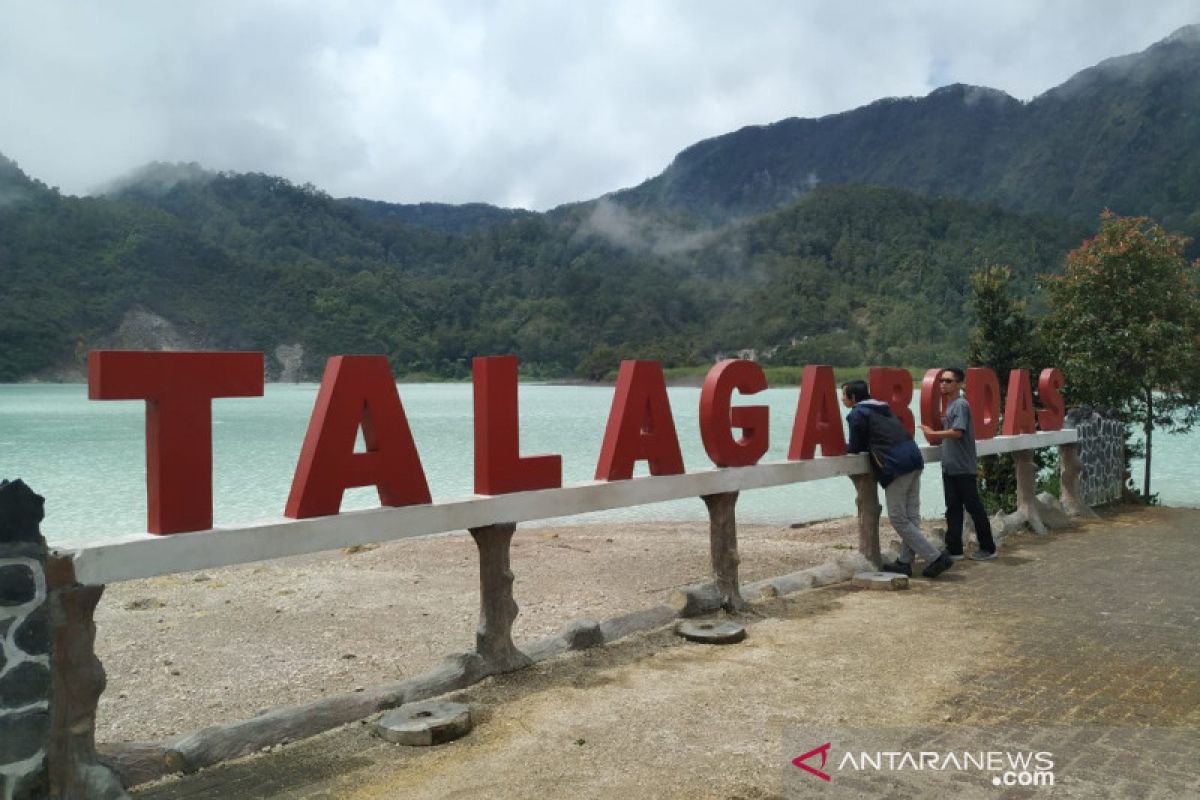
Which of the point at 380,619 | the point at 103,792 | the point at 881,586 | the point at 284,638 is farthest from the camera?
the point at 380,619

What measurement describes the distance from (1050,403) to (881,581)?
591 centimetres

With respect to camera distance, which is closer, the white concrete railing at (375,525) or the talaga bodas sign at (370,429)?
the white concrete railing at (375,525)

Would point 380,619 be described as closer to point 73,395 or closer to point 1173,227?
point 73,395

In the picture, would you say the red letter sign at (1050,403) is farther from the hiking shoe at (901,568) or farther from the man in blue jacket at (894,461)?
the hiking shoe at (901,568)

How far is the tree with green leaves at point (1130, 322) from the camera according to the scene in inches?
567

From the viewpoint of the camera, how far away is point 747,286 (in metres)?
118

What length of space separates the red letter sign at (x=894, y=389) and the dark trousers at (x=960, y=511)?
0.73 metres

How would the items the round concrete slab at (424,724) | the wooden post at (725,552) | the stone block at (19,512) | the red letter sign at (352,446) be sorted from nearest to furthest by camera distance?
1. the stone block at (19,512)
2. the round concrete slab at (424,724)
3. the red letter sign at (352,446)
4. the wooden post at (725,552)

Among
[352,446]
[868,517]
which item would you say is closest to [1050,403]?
[868,517]

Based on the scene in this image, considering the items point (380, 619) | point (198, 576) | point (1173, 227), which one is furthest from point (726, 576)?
point (1173, 227)

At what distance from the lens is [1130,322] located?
47.6 ft

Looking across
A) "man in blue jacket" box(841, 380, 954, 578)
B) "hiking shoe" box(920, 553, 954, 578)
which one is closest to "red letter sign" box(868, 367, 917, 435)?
"man in blue jacket" box(841, 380, 954, 578)

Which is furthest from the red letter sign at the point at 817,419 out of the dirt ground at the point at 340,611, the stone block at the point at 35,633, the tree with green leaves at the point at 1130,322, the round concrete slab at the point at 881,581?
the tree with green leaves at the point at 1130,322

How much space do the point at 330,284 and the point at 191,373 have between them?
111632 mm
